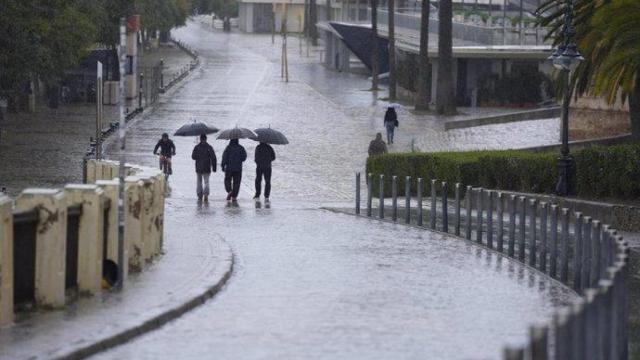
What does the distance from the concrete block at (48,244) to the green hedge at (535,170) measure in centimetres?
1786

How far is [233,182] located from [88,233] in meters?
16.1

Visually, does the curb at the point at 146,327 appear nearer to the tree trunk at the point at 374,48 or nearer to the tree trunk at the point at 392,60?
the tree trunk at the point at 392,60

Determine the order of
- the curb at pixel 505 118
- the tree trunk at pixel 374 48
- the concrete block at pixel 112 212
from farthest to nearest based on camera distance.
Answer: the tree trunk at pixel 374 48, the curb at pixel 505 118, the concrete block at pixel 112 212

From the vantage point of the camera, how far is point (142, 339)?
1478 centimetres

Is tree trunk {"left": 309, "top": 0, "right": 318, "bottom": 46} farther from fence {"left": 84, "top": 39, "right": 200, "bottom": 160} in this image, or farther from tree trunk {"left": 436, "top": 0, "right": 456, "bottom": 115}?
tree trunk {"left": 436, "top": 0, "right": 456, "bottom": 115}

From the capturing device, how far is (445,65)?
217ft

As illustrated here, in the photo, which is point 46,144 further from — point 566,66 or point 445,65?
point 566,66

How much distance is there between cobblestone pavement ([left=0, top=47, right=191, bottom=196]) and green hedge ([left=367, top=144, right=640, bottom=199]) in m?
8.88

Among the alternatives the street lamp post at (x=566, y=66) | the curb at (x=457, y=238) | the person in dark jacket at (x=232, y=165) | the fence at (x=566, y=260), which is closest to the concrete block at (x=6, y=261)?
the fence at (x=566, y=260)

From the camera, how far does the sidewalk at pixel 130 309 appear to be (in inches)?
546

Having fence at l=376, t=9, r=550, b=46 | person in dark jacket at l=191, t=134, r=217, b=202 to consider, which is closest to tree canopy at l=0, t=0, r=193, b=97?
person in dark jacket at l=191, t=134, r=217, b=202

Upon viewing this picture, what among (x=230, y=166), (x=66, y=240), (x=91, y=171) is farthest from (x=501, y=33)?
(x=66, y=240)

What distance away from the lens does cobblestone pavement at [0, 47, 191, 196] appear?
40.2 m

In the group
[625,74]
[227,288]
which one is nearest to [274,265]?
[227,288]
